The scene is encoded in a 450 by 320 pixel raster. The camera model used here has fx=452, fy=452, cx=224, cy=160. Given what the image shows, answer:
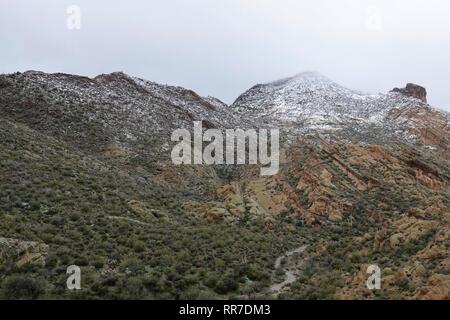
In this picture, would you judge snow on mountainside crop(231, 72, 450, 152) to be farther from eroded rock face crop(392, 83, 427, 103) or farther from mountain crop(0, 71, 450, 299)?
eroded rock face crop(392, 83, 427, 103)

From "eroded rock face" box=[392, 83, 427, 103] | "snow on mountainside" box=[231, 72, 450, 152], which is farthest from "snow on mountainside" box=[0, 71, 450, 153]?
"eroded rock face" box=[392, 83, 427, 103]

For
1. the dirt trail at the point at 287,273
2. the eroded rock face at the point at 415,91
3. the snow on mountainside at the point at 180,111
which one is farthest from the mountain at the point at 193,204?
the eroded rock face at the point at 415,91

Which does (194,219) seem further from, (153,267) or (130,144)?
(130,144)

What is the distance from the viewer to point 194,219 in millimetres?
28047

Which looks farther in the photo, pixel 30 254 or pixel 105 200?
pixel 105 200

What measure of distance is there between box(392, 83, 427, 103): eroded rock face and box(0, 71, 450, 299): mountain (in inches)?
838

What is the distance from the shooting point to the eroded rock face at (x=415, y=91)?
82.7 m

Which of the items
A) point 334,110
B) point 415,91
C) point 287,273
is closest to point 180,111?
point 334,110

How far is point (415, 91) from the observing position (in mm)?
83250

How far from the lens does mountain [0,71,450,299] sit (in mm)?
16375

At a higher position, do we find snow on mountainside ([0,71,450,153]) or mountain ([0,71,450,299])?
snow on mountainside ([0,71,450,153])

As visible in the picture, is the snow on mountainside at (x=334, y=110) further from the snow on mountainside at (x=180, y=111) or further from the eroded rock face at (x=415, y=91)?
the eroded rock face at (x=415, y=91)
